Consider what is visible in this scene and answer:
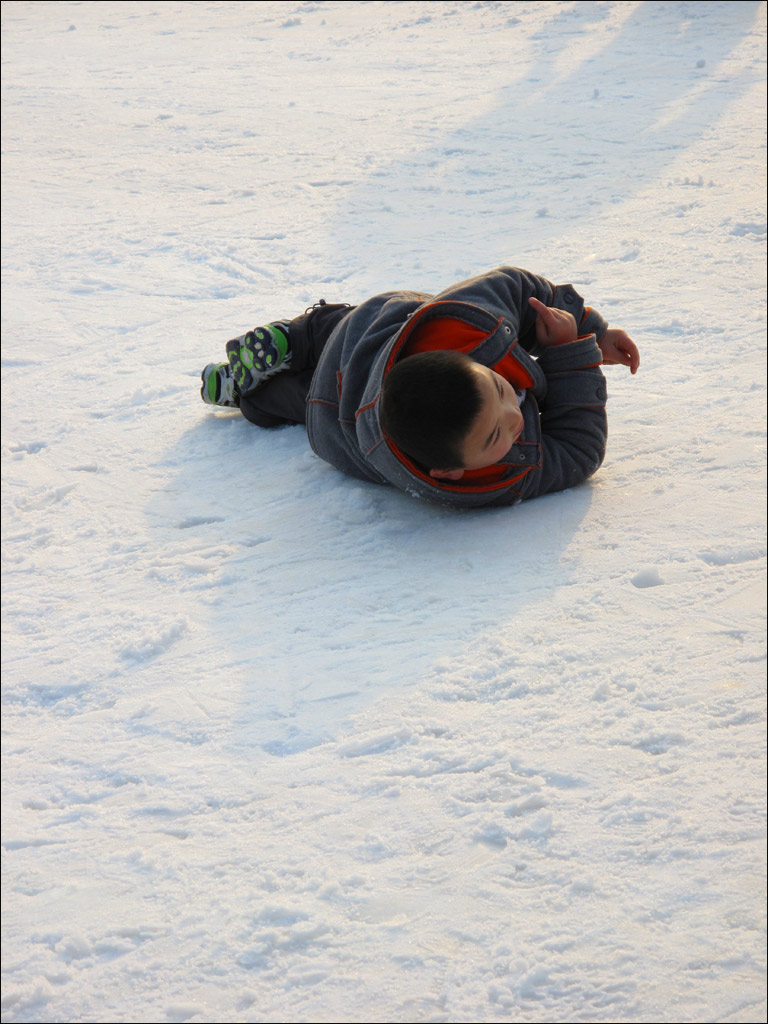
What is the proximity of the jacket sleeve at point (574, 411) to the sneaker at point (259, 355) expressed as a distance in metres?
0.79

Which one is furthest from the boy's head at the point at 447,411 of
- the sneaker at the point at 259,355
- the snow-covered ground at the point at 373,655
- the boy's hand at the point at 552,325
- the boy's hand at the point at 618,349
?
the sneaker at the point at 259,355

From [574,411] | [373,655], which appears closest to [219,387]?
[574,411]

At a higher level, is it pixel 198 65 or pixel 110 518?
pixel 198 65

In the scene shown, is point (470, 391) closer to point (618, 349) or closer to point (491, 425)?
point (491, 425)

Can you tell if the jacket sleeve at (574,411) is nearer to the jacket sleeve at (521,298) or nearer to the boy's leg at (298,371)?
the jacket sleeve at (521,298)

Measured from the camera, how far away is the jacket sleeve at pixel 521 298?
7.38 feet

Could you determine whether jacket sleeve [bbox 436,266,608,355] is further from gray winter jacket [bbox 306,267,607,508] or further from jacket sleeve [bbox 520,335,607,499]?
jacket sleeve [bbox 520,335,607,499]

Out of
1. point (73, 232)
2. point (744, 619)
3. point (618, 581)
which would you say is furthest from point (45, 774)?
point (73, 232)

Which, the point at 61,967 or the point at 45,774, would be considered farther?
the point at 45,774

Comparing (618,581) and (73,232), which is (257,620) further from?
(73,232)

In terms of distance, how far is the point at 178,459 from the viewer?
2727mm

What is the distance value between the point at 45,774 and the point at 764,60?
577 cm

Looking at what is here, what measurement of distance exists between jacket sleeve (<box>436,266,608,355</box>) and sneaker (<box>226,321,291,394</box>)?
0.58m

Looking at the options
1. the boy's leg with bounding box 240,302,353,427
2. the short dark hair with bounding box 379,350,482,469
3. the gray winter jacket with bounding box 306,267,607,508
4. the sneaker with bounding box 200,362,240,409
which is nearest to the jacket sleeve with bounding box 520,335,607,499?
the gray winter jacket with bounding box 306,267,607,508
